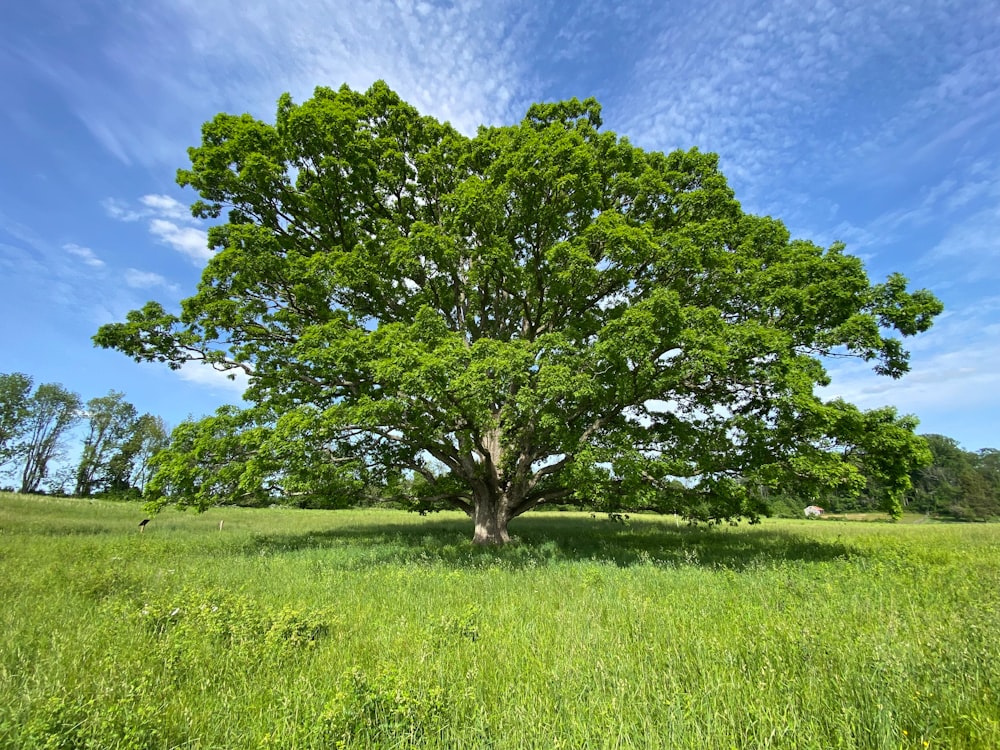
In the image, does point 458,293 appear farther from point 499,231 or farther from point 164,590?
point 164,590

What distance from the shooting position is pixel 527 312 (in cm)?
1681

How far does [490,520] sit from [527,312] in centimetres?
793

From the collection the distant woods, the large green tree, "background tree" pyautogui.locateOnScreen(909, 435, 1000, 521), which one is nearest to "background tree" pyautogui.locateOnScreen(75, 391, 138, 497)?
the distant woods

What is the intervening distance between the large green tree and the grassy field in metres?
4.28

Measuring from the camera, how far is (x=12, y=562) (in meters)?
10.4

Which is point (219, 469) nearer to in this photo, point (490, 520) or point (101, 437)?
point (490, 520)

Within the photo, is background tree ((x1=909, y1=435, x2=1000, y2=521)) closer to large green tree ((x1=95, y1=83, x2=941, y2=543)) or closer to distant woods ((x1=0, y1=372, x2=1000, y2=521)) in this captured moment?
distant woods ((x1=0, y1=372, x2=1000, y2=521))

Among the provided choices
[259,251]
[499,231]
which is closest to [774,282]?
[499,231]

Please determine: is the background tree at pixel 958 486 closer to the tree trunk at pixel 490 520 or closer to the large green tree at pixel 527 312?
the large green tree at pixel 527 312

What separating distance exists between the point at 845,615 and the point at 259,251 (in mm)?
16550

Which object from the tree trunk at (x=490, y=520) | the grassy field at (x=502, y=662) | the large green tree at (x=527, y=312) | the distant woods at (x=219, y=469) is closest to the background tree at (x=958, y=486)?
the distant woods at (x=219, y=469)

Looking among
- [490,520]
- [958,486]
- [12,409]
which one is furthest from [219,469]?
[958,486]

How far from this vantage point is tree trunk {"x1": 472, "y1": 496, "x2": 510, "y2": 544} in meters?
16.4

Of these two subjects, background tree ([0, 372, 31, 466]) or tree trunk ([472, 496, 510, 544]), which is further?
background tree ([0, 372, 31, 466])
